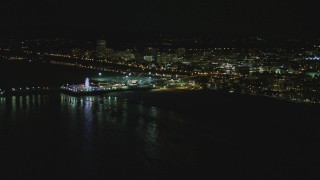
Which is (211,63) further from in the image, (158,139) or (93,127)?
(158,139)

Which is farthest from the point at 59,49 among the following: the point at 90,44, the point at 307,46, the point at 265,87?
the point at 265,87

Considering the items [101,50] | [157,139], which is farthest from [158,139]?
[101,50]

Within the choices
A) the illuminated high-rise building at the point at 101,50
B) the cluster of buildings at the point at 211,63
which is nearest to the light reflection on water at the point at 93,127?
the cluster of buildings at the point at 211,63

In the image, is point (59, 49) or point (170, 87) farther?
point (59, 49)

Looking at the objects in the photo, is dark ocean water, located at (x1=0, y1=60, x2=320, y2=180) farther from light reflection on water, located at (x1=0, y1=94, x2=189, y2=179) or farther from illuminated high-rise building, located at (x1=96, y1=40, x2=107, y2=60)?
illuminated high-rise building, located at (x1=96, y1=40, x2=107, y2=60)

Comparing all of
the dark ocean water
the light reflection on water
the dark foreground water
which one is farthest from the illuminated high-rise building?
the dark foreground water

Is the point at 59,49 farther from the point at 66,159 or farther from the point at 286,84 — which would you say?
the point at 66,159
